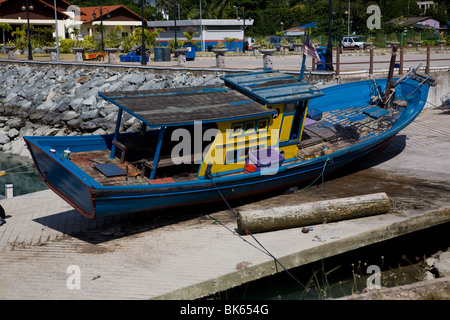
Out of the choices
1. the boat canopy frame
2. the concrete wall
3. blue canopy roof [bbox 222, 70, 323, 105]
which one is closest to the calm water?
the boat canopy frame

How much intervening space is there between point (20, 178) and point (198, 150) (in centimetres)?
1162

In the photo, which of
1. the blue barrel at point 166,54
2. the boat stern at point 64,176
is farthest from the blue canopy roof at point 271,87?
the blue barrel at point 166,54

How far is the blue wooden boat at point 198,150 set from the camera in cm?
1143

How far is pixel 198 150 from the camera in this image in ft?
41.5

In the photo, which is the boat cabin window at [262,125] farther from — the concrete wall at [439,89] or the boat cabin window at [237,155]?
the concrete wall at [439,89]

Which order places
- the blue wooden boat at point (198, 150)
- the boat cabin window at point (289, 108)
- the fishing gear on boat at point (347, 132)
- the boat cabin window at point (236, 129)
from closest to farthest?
the blue wooden boat at point (198, 150)
the boat cabin window at point (236, 129)
the boat cabin window at point (289, 108)
the fishing gear on boat at point (347, 132)

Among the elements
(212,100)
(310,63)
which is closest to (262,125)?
(212,100)

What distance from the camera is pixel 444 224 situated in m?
12.7

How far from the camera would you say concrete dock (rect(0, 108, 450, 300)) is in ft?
30.9

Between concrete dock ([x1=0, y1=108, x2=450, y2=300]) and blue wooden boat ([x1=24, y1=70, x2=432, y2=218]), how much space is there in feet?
2.20

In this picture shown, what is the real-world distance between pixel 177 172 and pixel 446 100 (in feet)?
44.5

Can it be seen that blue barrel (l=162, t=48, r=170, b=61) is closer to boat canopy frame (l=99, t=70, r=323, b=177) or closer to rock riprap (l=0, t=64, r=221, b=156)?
rock riprap (l=0, t=64, r=221, b=156)

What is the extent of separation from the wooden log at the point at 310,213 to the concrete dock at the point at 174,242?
169 mm

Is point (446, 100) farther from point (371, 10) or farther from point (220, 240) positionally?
point (371, 10)
